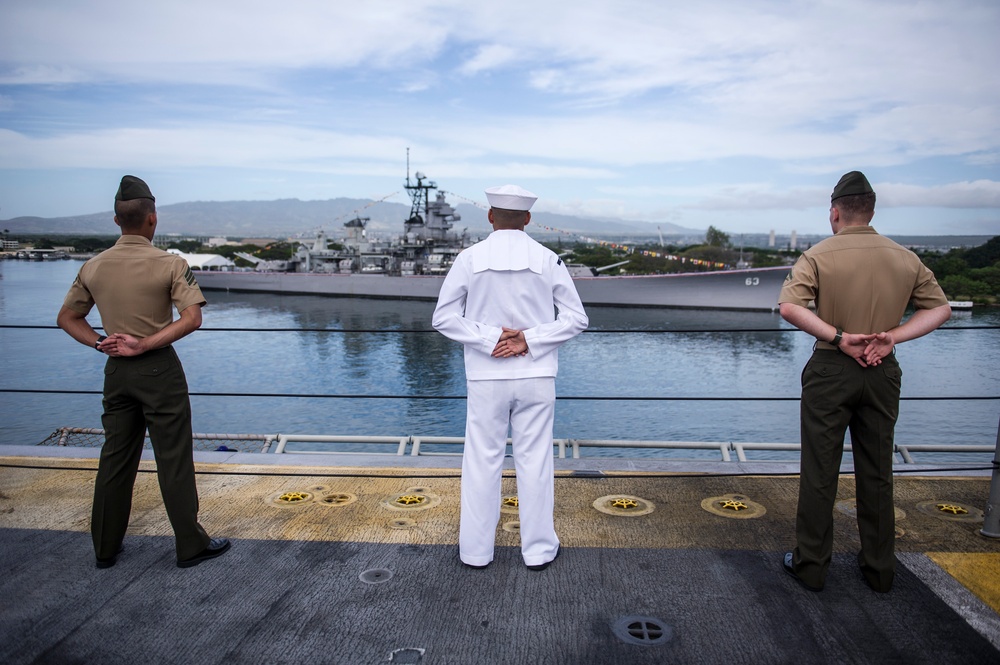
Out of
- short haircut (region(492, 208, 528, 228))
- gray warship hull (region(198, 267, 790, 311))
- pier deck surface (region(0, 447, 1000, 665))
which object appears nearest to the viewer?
pier deck surface (region(0, 447, 1000, 665))

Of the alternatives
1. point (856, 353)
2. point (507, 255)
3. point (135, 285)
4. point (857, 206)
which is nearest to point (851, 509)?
point (856, 353)

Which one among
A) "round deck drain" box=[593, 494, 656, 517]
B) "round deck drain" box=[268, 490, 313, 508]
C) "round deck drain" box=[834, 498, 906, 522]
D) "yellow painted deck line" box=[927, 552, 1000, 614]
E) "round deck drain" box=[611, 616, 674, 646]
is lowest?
"round deck drain" box=[268, 490, 313, 508]

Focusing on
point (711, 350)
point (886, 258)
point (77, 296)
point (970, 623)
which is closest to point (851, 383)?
point (886, 258)

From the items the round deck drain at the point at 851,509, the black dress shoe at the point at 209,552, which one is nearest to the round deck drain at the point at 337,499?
the black dress shoe at the point at 209,552

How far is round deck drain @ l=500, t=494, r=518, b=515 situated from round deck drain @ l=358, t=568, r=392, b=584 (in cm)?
79

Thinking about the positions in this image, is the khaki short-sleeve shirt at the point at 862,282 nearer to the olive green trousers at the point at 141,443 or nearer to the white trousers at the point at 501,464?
the white trousers at the point at 501,464

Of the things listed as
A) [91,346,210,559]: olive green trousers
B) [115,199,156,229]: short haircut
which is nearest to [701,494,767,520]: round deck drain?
[91,346,210,559]: olive green trousers

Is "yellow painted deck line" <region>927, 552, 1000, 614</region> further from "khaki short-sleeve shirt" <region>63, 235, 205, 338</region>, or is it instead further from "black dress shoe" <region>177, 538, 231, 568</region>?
"khaki short-sleeve shirt" <region>63, 235, 205, 338</region>

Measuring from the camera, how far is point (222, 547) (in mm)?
2764

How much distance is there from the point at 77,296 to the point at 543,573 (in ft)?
6.69

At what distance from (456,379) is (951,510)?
88.3 ft

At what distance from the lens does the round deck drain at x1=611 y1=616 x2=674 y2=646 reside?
2123 mm

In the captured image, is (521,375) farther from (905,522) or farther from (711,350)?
(711,350)

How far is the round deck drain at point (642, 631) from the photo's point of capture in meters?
2.12
